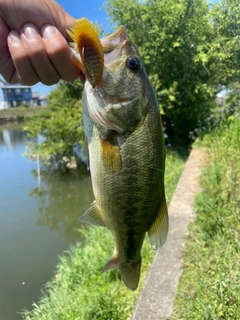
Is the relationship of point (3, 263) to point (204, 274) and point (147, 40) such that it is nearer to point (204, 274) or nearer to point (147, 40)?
point (204, 274)

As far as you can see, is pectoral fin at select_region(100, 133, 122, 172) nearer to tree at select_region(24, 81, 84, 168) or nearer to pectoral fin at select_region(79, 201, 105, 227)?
pectoral fin at select_region(79, 201, 105, 227)

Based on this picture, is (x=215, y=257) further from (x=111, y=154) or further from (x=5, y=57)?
(x=5, y=57)

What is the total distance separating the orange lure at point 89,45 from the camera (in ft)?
3.57

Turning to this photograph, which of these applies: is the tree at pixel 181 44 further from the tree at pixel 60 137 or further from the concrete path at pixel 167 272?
the concrete path at pixel 167 272

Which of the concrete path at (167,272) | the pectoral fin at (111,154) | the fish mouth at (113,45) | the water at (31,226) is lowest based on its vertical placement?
the water at (31,226)

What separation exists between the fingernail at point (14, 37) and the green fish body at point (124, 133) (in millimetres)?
374

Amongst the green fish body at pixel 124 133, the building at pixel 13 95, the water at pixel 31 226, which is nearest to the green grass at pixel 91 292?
the water at pixel 31 226

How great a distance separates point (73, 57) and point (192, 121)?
13641mm

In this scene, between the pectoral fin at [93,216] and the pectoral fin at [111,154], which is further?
the pectoral fin at [93,216]

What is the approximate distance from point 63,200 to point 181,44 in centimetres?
751

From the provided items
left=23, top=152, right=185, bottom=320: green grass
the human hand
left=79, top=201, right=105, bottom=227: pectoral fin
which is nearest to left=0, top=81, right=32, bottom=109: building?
left=23, top=152, right=185, bottom=320: green grass

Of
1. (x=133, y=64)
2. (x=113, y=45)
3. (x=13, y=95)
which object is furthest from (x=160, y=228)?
(x=13, y=95)

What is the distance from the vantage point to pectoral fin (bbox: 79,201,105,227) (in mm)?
1571

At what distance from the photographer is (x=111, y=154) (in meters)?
1.38
